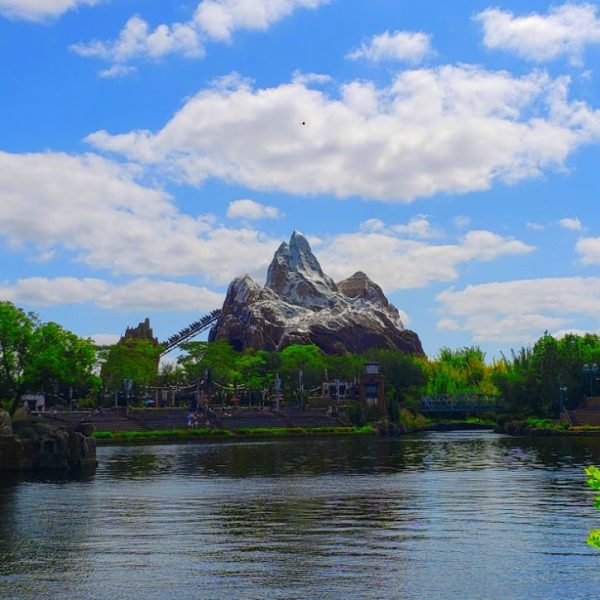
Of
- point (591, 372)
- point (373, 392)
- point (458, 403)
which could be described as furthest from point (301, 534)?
point (458, 403)

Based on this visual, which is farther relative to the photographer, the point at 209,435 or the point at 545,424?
the point at 545,424

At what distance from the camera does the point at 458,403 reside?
172375 mm

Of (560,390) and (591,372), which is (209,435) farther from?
(591,372)

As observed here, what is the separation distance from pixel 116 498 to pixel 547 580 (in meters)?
26.6

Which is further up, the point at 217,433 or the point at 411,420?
the point at 411,420

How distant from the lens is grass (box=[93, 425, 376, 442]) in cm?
11159

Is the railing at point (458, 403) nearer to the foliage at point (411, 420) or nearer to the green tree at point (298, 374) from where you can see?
the foliage at point (411, 420)

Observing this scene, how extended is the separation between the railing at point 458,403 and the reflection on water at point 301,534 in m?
108

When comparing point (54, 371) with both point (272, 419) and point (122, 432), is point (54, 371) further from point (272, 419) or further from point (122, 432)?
point (272, 419)

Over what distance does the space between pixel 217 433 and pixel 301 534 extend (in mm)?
89007

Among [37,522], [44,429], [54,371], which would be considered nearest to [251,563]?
[37,522]

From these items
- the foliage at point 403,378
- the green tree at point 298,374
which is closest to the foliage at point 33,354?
the green tree at point 298,374

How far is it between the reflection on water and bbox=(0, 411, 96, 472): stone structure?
3253 millimetres

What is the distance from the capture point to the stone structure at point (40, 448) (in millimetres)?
59656
